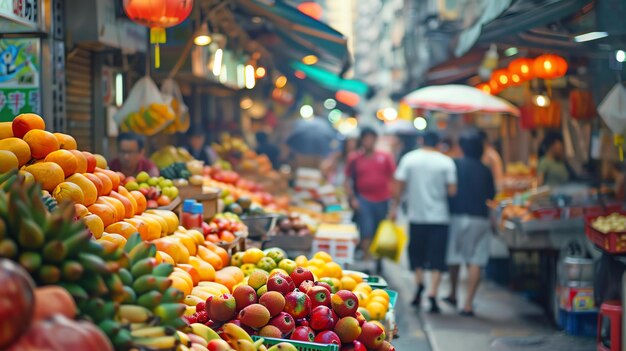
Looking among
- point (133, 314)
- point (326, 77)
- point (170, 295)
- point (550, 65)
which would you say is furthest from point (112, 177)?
point (326, 77)

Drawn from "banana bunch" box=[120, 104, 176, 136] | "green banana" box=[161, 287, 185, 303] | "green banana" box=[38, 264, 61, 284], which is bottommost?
"green banana" box=[161, 287, 185, 303]

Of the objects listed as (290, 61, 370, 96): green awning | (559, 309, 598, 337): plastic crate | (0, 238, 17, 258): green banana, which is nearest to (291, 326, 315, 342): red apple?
(0, 238, 17, 258): green banana

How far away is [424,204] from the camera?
11102 millimetres

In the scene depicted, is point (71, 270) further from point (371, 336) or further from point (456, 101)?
point (456, 101)

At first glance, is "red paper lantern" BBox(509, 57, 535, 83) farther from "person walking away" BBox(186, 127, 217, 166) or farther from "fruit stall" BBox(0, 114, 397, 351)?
"fruit stall" BBox(0, 114, 397, 351)

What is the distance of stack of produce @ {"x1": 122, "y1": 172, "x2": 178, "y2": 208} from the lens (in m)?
6.67

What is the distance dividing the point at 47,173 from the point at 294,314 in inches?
69.0

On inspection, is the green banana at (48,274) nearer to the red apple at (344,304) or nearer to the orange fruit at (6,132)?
the red apple at (344,304)

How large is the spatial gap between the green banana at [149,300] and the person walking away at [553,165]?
36.5 feet

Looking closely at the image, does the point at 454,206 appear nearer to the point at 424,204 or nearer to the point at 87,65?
the point at 424,204

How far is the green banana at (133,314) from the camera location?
126 inches

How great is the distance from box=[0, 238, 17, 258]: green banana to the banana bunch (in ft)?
17.2

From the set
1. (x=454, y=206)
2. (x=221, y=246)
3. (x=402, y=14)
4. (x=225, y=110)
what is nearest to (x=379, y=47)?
(x=402, y=14)

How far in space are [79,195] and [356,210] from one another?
340 inches
